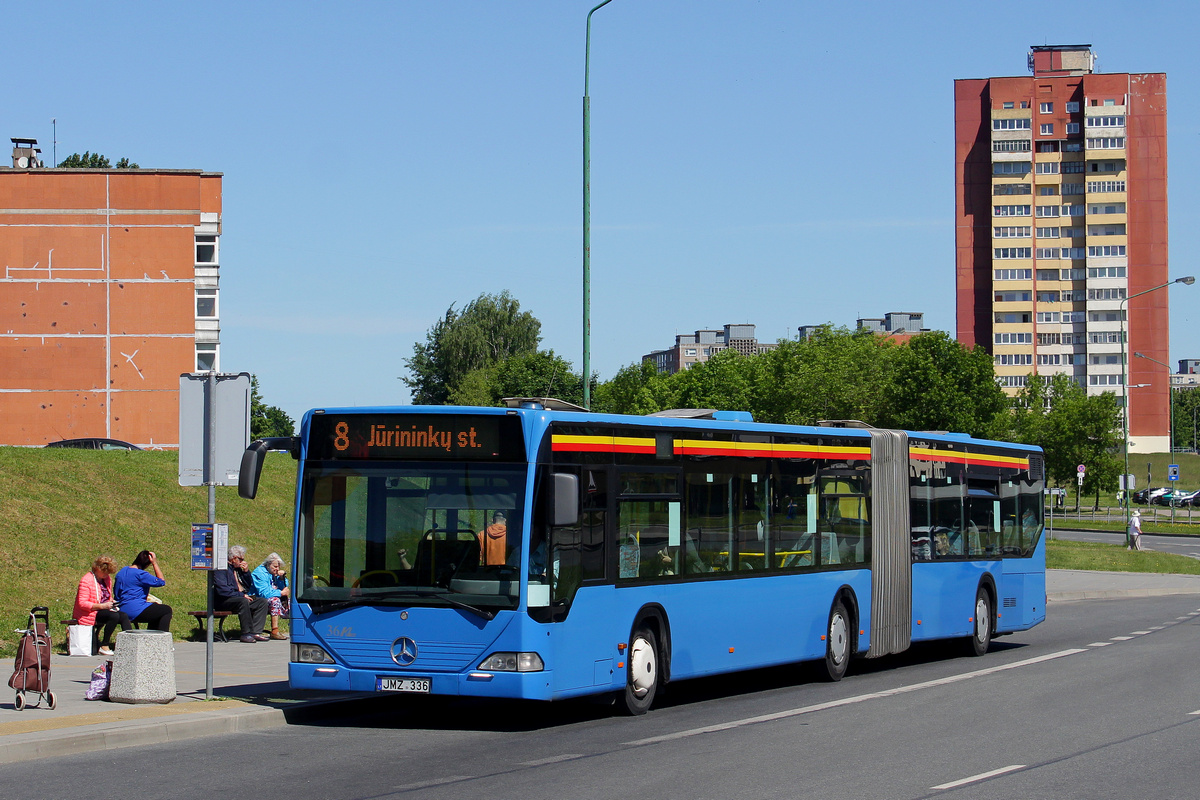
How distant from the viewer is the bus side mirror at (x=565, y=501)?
11.2 m

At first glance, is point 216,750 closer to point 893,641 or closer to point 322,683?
point 322,683

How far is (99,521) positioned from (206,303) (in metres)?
Result: 33.2

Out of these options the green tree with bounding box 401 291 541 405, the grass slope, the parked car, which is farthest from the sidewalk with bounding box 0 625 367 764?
the parked car

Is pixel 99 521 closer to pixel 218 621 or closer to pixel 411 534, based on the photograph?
pixel 218 621

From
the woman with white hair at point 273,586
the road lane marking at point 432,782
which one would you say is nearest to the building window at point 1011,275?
the woman with white hair at point 273,586

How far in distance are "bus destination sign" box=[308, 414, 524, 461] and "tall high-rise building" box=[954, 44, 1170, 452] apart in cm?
11657

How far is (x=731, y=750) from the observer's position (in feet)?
34.5

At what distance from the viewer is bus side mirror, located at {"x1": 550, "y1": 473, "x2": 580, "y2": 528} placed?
442 inches

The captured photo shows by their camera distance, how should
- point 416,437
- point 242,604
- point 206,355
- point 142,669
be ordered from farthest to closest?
point 206,355 < point 242,604 < point 142,669 < point 416,437

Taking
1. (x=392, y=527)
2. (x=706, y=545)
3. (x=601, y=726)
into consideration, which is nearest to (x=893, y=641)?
(x=706, y=545)

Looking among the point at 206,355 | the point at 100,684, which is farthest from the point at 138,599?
the point at 206,355

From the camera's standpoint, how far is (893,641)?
57.1ft

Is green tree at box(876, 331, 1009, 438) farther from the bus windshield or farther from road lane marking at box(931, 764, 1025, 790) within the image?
road lane marking at box(931, 764, 1025, 790)

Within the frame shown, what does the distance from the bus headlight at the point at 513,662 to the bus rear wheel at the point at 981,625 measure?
10087 mm
